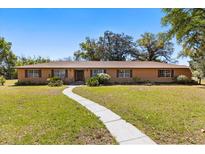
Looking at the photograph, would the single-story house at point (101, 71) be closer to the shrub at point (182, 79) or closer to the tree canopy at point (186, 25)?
the shrub at point (182, 79)

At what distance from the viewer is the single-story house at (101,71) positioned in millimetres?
30192

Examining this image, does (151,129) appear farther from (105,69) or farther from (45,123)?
(105,69)

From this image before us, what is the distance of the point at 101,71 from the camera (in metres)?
30.9

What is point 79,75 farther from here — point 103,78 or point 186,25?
point 186,25

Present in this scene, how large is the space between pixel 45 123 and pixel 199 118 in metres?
5.23

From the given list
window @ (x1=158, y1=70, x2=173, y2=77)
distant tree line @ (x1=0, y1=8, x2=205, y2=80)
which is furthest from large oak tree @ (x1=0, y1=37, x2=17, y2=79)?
window @ (x1=158, y1=70, x2=173, y2=77)

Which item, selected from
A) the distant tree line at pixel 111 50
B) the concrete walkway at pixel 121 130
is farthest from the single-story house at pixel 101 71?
the concrete walkway at pixel 121 130

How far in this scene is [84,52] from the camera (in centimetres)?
5212

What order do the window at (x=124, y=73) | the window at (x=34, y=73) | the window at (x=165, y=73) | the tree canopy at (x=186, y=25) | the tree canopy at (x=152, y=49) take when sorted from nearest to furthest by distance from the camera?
the tree canopy at (x=186, y=25), the window at (x=34, y=73), the window at (x=124, y=73), the window at (x=165, y=73), the tree canopy at (x=152, y=49)

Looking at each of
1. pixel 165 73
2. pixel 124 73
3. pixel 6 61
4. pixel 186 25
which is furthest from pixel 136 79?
pixel 6 61

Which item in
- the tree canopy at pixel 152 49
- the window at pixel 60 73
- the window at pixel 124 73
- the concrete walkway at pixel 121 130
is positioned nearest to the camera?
the concrete walkway at pixel 121 130

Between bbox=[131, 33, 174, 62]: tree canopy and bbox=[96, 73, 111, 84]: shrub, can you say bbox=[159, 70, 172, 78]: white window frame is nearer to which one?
bbox=[96, 73, 111, 84]: shrub
